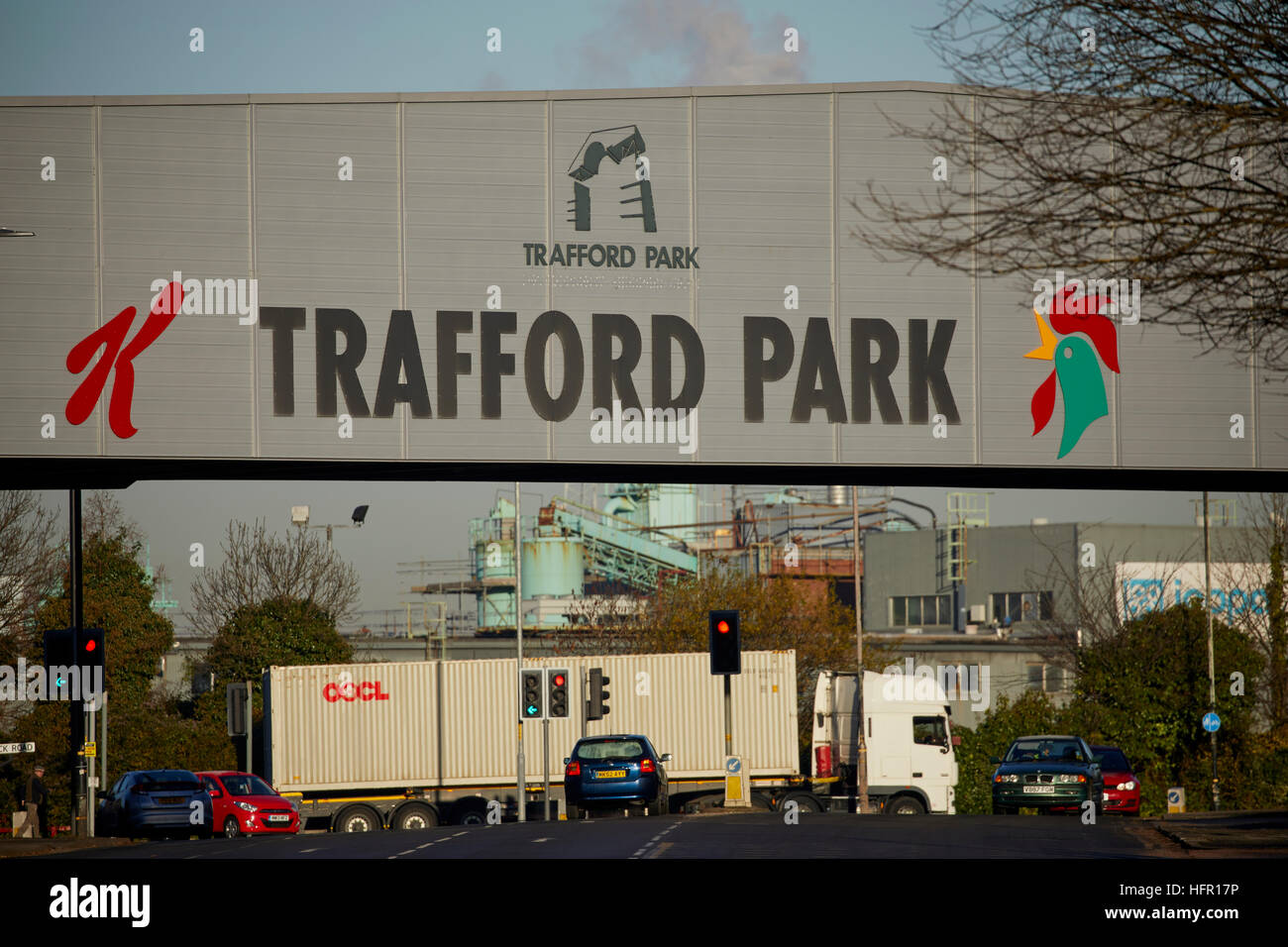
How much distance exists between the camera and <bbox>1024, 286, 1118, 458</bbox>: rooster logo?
24031 mm

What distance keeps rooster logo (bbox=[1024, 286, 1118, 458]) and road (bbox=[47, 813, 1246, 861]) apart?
649 cm

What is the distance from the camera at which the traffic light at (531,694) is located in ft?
104

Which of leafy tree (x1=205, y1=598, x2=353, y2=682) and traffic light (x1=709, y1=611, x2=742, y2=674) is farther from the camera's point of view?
leafy tree (x1=205, y1=598, x2=353, y2=682)

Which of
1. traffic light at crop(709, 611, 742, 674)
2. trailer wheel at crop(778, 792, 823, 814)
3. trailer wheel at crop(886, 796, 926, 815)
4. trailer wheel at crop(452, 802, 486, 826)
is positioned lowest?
trailer wheel at crop(452, 802, 486, 826)

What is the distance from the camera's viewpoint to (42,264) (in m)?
23.2

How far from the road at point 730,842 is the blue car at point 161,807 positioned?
4152 millimetres

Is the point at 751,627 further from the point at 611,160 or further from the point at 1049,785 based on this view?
the point at 611,160

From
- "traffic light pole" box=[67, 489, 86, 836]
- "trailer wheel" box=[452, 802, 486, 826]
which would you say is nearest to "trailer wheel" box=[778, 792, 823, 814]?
"trailer wheel" box=[452, 802, 486, 826]

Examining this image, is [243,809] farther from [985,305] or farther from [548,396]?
[985,305]

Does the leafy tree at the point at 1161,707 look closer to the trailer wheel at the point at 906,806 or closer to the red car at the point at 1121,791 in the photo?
the trailer wheel at the point at 906,806

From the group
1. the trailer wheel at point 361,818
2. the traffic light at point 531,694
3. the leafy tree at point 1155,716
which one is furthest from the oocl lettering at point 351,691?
the leafy tree at point 1155,716

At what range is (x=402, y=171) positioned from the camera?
2359 centimetres

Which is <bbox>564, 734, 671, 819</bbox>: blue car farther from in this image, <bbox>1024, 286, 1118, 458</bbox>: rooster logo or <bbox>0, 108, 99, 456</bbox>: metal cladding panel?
<bbox>0, 108, 99, 456</bbox>: metal cladding panel
